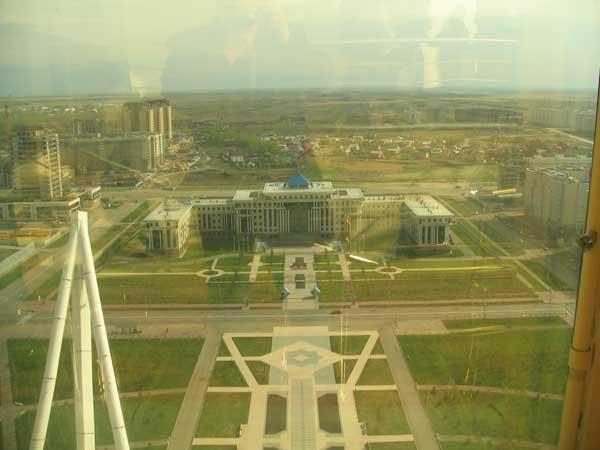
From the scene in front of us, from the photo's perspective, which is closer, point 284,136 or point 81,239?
point 81,239

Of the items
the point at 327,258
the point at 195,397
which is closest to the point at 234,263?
the point at 327,258

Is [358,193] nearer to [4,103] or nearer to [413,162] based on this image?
[413,162]

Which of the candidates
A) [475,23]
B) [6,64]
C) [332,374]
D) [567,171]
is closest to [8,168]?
[6,64]

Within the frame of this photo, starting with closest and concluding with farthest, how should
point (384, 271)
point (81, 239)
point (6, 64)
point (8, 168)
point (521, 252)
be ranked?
point (81, 239)
point (6, 64)
point (8, 168)
point (521, 252)
point (384, 271)

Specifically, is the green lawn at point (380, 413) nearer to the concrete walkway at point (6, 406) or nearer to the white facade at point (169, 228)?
the white facade at point (169, 228)

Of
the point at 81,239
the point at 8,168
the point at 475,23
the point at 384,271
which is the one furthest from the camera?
the point at 384,271

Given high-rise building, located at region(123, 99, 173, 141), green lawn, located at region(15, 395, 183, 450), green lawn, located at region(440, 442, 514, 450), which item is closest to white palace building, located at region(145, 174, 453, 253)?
high-rise building, located at region(123, 99, 173, 141)
